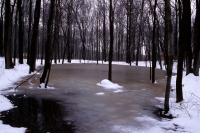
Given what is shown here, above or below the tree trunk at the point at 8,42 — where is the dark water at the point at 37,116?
below

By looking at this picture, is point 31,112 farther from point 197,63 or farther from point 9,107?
point 197,63

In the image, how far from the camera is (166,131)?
571cm

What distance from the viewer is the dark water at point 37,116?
5.68 meters

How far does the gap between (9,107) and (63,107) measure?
1.95 metres

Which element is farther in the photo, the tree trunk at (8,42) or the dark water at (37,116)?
the tree trunk at (8,42)

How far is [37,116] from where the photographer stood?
266 inches

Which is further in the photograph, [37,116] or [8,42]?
[8,42]

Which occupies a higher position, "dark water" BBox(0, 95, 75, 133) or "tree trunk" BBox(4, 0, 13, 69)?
"tree trunk" BBox(4, 0, 13, 69)

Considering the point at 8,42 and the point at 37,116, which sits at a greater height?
the point at 8,42

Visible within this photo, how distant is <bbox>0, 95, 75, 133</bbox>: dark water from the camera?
5.68m

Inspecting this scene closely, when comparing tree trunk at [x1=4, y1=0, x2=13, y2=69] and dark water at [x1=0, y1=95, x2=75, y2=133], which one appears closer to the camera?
dark water at [x1=0, y1=95, x2=75, y2=133]

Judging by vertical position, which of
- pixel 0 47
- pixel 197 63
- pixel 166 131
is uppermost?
pixel 0 47

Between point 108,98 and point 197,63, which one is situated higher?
point 197,63

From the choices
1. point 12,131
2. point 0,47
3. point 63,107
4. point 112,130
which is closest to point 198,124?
point 112,130
